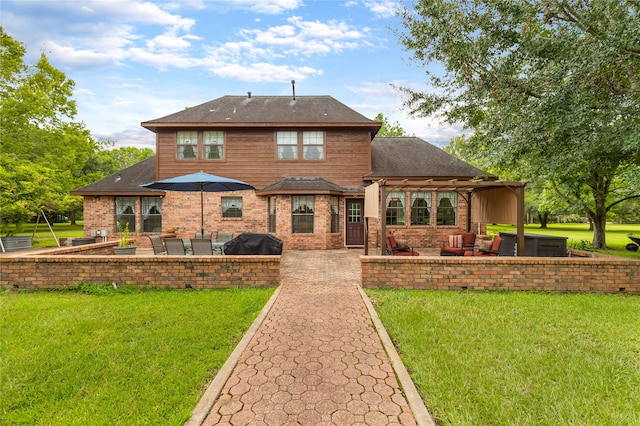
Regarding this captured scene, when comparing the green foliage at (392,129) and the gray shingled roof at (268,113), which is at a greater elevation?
the green foliage at (392,129)

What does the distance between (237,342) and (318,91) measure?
1662 cm

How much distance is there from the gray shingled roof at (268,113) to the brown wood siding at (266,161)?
0.52m

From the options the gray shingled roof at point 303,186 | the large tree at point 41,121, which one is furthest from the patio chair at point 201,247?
the large tree at point 41,121

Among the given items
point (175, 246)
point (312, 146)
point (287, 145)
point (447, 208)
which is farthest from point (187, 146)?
point (447, 208)

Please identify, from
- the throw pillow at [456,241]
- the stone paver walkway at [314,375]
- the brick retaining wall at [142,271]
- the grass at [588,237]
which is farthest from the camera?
the grass at [588,237]

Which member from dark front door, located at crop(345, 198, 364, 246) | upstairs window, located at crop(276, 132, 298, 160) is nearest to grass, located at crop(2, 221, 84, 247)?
upstairs window, located at crop(276, 132, 298, 160)

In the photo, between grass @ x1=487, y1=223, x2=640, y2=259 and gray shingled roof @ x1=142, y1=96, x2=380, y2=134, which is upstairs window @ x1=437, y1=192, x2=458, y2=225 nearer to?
grass @ x1=487, y1=223, x2=640, y2=259

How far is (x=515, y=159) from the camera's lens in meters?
9.71

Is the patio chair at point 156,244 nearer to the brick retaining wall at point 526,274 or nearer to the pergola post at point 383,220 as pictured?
the pergola post at point 383,220

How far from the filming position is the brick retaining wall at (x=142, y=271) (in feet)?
22.1

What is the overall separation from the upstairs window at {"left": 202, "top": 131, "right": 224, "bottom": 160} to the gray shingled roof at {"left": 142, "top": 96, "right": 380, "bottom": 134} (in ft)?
2.12

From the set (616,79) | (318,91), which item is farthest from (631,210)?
(318,91)

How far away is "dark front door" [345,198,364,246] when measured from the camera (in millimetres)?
13969

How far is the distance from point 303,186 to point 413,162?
20.6ft
